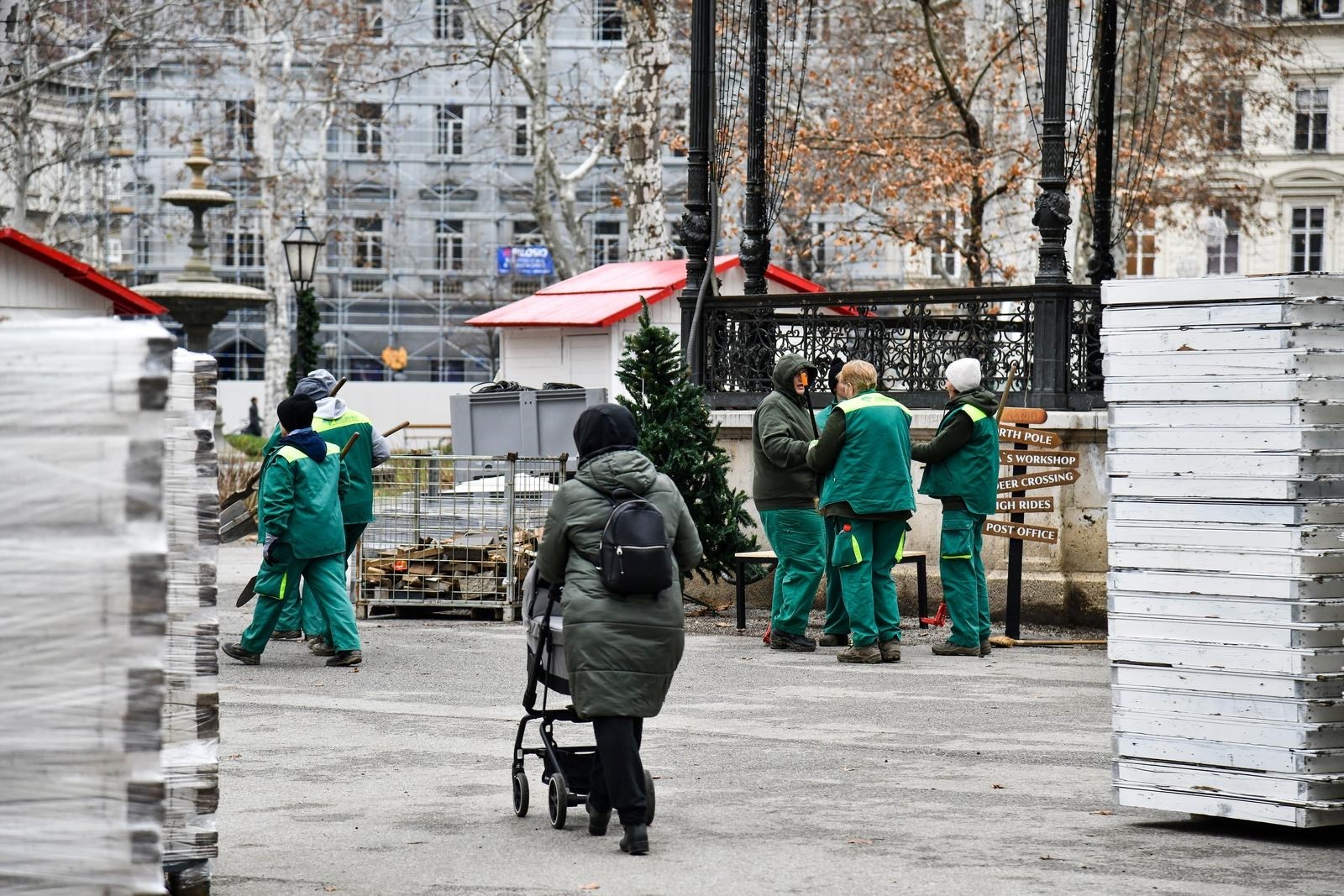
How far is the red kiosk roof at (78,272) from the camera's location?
19.8 m

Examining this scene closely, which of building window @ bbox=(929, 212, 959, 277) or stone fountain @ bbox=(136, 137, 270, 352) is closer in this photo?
stone fountain @ bbox=(136, 137, 270, 352)

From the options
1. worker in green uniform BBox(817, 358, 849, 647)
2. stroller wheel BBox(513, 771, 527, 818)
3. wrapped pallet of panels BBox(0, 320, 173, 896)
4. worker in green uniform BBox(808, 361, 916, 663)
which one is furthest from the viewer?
worker in green uniform BBox(817, 358, 849, 647)

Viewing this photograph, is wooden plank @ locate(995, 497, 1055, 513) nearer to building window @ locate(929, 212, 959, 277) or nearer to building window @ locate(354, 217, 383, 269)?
building window @ locate(929, 212, 959, 277)

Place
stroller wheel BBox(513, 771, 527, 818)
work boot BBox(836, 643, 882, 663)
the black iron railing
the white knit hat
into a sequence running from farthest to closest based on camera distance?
1. the black iron railing
2. the white knit hat
3. work boot BBox(836, 643, 882, 663)
4. stroller wheel BBox(513, 771, 527, 818)

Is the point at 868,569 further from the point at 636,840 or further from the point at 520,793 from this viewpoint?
the point at 636,840

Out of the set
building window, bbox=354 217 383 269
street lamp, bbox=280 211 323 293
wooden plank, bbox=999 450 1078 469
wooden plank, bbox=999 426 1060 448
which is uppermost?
building window, bbox=354 217 383 269

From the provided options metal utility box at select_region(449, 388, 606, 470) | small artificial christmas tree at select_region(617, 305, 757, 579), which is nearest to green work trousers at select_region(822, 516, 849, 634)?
small artificial christmas tree at select_region(617, 305, 757, 579)

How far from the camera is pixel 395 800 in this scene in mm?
8016

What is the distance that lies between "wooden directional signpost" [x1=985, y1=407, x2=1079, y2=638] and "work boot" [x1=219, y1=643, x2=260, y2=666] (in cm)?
491

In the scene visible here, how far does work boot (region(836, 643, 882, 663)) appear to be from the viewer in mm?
12391

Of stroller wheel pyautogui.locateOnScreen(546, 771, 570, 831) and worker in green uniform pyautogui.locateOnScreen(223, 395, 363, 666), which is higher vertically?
worker in green uniform pyautogui.locateOnScreen(223, 395, 363, 666)

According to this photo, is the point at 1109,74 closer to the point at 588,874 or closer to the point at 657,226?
the point at 657,226

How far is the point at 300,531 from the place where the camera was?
39.8 ft

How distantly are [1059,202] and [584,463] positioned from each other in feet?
27.9
